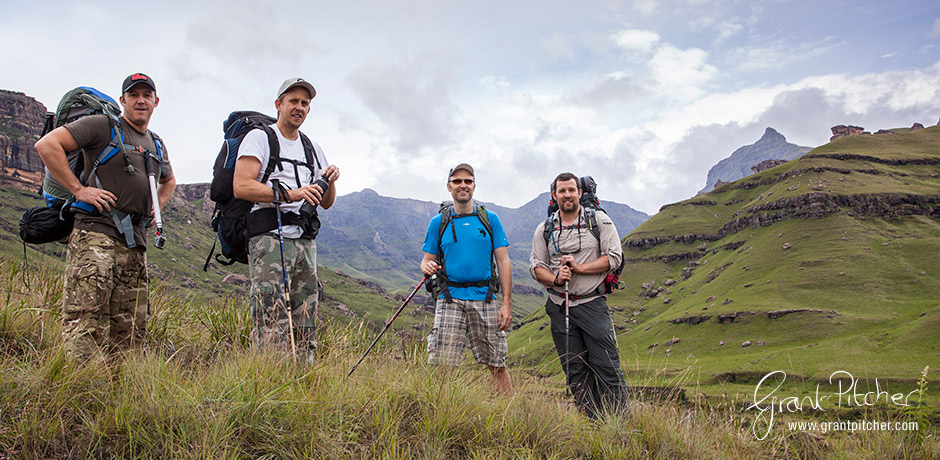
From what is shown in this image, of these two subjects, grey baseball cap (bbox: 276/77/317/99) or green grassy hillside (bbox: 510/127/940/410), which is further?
green grassy hillside (bbox: 510/127/940/410)

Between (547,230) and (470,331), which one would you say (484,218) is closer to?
(547,230)

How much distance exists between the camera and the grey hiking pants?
579cm

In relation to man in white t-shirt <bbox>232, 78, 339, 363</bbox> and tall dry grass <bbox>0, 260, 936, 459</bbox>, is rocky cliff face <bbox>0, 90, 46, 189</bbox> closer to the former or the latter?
man in white t-shirt <bbox>232, 78, 339, 363</bbox>

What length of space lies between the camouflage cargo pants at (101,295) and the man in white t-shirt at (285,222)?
1.03m

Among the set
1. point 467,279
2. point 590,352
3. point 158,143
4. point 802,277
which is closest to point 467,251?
point 467,279

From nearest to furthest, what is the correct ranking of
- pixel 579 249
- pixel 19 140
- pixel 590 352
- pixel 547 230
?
1. pixel 590 352
2. pixel 579 249
3. pixel 547 230
4. pixel 19 140

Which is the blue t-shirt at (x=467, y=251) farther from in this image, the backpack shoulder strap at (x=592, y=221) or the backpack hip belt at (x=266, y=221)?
the backpack hip belt at (x=266, y=221)

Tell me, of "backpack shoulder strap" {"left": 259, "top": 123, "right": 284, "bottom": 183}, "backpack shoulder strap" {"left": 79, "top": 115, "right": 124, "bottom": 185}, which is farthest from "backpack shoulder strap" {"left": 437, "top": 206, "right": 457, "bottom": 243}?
"backpack shoulder strap" {"left": 79, "top": 115, "right": 124, "bottom": 185}

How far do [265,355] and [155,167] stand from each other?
2.46 meters

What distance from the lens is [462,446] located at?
3369 millimetres

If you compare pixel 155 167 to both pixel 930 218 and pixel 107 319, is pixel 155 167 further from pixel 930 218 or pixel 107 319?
pixel 930 218

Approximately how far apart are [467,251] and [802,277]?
141 m

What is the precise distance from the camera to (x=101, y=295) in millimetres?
4016

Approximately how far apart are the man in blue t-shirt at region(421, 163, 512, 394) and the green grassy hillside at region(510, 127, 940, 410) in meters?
53.4
